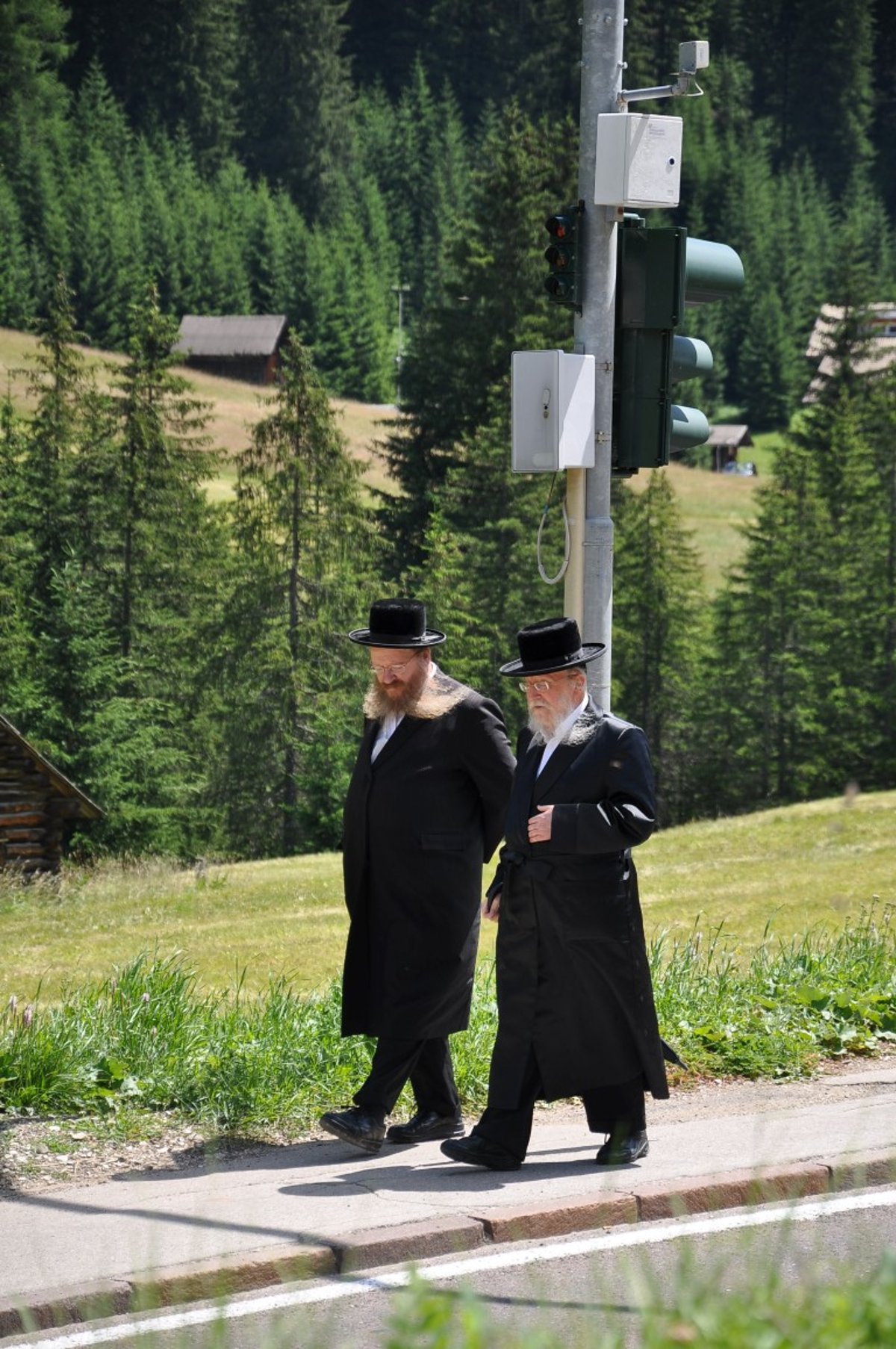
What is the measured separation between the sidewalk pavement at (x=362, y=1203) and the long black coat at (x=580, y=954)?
1.13 feet

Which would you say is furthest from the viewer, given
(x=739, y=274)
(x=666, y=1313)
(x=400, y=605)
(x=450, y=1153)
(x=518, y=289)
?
(x=518, y=289)

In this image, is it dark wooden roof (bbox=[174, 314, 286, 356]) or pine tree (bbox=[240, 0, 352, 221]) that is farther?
pine tree (bbox=[240, 0, 352, 221])

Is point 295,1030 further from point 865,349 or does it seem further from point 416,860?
point 865,349

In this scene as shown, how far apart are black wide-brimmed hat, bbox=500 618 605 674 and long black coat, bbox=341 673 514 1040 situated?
0.48 m

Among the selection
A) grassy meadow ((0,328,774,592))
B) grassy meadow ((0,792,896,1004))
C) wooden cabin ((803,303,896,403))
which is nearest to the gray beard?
grassy meadow ((0,792,896,1004))

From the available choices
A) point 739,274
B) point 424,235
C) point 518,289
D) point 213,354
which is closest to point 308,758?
point 518,289

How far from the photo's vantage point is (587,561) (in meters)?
7.82

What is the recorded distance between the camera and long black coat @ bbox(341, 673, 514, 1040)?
22.8ft

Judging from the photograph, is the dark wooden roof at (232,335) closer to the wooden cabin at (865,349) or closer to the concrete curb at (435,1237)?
the wooden cabin at (865,349)

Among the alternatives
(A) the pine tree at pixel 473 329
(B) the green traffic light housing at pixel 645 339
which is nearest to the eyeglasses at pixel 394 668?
(B) the green traffic light housing at pixel 645 339

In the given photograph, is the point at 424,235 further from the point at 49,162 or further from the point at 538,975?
the point at 538,975

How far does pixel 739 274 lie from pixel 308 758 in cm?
3717

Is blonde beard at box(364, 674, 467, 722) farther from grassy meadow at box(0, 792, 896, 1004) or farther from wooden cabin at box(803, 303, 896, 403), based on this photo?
wooden cabin at box(803, 303, 896, 403)

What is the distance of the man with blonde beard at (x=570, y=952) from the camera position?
6.52 metres
